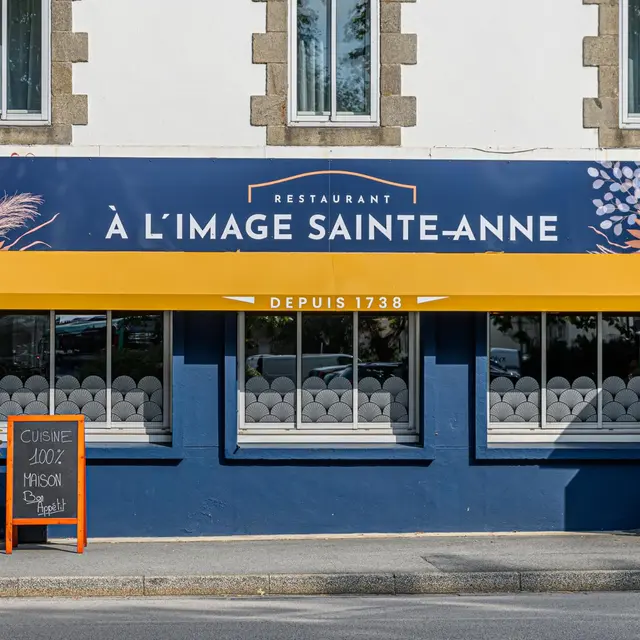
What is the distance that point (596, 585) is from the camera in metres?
9.07

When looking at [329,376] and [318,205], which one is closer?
[318,205]

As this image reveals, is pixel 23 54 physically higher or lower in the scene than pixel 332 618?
higher

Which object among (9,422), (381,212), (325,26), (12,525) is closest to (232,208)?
(381,212)

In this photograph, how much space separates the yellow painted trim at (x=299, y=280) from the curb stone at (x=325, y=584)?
109 inches

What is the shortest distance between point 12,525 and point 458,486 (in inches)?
171

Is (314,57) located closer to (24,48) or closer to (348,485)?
(24,48)

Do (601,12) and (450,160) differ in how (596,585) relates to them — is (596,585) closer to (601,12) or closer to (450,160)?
(450,160)

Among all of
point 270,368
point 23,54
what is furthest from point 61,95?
point 270,368

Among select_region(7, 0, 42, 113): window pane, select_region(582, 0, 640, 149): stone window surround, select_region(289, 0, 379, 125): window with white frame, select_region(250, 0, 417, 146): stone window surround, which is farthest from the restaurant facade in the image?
select_region(7, 0, 42, 113): window pane

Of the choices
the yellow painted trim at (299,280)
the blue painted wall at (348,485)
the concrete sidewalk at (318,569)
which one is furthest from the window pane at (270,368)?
the concrete sidewalk at (318,569)

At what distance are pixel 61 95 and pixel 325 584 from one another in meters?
5.56

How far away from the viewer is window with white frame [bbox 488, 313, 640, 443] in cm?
1134

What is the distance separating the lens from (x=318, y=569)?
923cm

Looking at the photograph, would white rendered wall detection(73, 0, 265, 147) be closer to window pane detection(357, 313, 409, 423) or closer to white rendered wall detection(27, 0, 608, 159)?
white rendered wall detection(27, 0, 608, 159)
